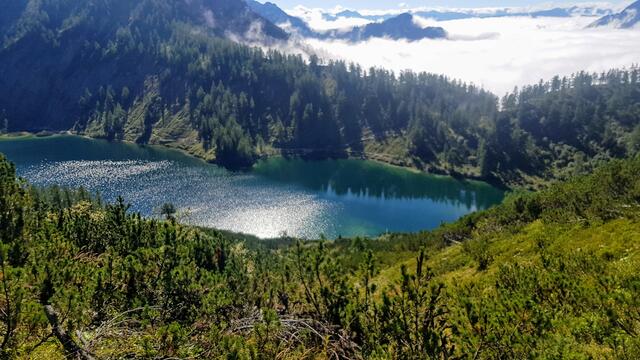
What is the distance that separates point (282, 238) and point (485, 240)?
8418 centimetres

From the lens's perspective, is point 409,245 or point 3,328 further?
point 409,245

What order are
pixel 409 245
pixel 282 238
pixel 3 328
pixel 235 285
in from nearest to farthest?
pixel 3 328
pixel 235 285
pixel 409 245
pixel 282 238

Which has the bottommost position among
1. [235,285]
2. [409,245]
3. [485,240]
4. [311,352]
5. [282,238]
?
[282,238]

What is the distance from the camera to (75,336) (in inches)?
488

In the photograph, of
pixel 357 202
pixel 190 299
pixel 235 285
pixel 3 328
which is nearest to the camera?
pixel 3 328

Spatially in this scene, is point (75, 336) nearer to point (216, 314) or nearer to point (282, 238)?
point (216, 314)

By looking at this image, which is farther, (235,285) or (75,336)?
(235,285)

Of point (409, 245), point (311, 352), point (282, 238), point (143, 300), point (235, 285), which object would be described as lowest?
point (282, 238)

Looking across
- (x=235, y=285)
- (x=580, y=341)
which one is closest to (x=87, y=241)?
(x=235, y=285)

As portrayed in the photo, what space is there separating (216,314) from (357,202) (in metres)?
176

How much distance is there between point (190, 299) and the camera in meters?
18.0

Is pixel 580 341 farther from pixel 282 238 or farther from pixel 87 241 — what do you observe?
pixel 282 238

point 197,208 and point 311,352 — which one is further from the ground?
point 311,352

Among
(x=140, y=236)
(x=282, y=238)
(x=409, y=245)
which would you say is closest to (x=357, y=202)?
(x=282, y=238)
